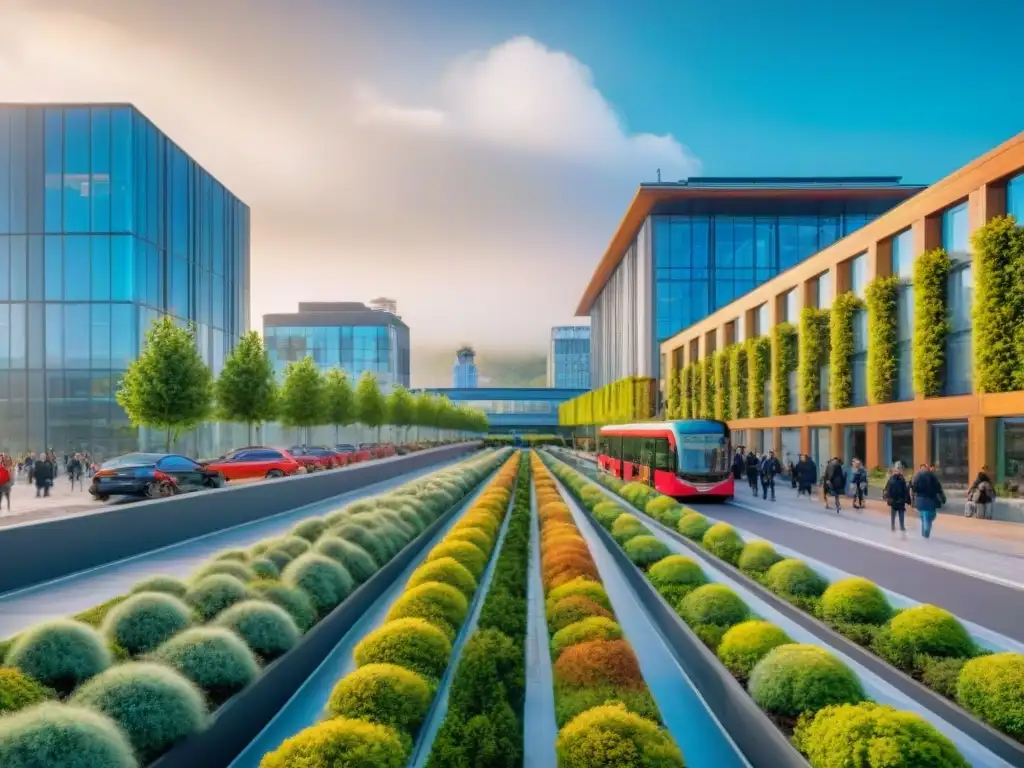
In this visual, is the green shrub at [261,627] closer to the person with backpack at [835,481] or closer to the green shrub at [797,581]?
the green shrub at [797,581]

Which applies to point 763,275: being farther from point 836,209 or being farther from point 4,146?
point 4,146

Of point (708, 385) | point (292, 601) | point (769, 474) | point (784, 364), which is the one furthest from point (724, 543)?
point (708, 385)

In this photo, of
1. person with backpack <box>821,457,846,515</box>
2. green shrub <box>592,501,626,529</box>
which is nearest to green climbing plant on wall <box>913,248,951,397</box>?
person with backpack <box>821,457,846,515</box>

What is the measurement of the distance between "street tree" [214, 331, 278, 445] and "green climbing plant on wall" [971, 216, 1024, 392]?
33.3 m

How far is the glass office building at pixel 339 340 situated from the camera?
4665 inches

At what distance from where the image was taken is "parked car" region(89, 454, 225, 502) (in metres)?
22.5

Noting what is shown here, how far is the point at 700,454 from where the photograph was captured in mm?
27609

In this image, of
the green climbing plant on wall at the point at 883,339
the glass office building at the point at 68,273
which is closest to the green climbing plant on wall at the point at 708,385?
the green climbing plant on wall at the point at 883,339

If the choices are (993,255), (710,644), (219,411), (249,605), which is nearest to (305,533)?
(249,605)

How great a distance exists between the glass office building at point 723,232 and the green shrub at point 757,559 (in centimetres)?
5689

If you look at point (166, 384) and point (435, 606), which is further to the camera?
point (166, 384)

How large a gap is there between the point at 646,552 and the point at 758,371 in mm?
31808

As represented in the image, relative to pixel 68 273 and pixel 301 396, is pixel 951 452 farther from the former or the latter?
pixel 68 273

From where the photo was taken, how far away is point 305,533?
14.2 metres
